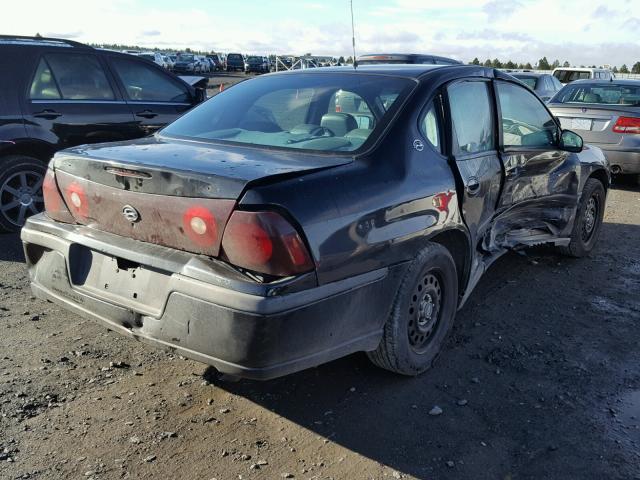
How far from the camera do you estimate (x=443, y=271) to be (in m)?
3.61

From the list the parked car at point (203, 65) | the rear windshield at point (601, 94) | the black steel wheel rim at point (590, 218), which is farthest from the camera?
the parked car at point (203, 65)

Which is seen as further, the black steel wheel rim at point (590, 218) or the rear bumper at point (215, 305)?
the black steel wheel rim at point (590, 218)

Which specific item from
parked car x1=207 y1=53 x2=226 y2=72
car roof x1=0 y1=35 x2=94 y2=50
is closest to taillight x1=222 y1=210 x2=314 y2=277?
car roof x1=0 y1=35 x2=94 y2=50

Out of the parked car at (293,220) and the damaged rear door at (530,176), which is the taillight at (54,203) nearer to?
the parked car at (293,220)

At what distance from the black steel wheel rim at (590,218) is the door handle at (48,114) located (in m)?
5.09

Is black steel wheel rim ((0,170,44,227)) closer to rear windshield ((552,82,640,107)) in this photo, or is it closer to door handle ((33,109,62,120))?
door handle ((33,109,62,120))

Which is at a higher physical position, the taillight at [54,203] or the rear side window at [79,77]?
the rear side window at [79,77]

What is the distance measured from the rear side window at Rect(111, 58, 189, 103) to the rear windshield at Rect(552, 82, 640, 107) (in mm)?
6396

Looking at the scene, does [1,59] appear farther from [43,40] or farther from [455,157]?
[455,157]

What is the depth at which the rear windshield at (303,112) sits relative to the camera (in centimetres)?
346

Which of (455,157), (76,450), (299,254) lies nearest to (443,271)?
(455,157)

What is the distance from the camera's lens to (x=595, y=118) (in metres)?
9.34

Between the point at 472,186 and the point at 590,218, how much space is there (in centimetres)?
279

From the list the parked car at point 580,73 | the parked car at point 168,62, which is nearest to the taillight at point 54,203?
the parked car at point 580,73
